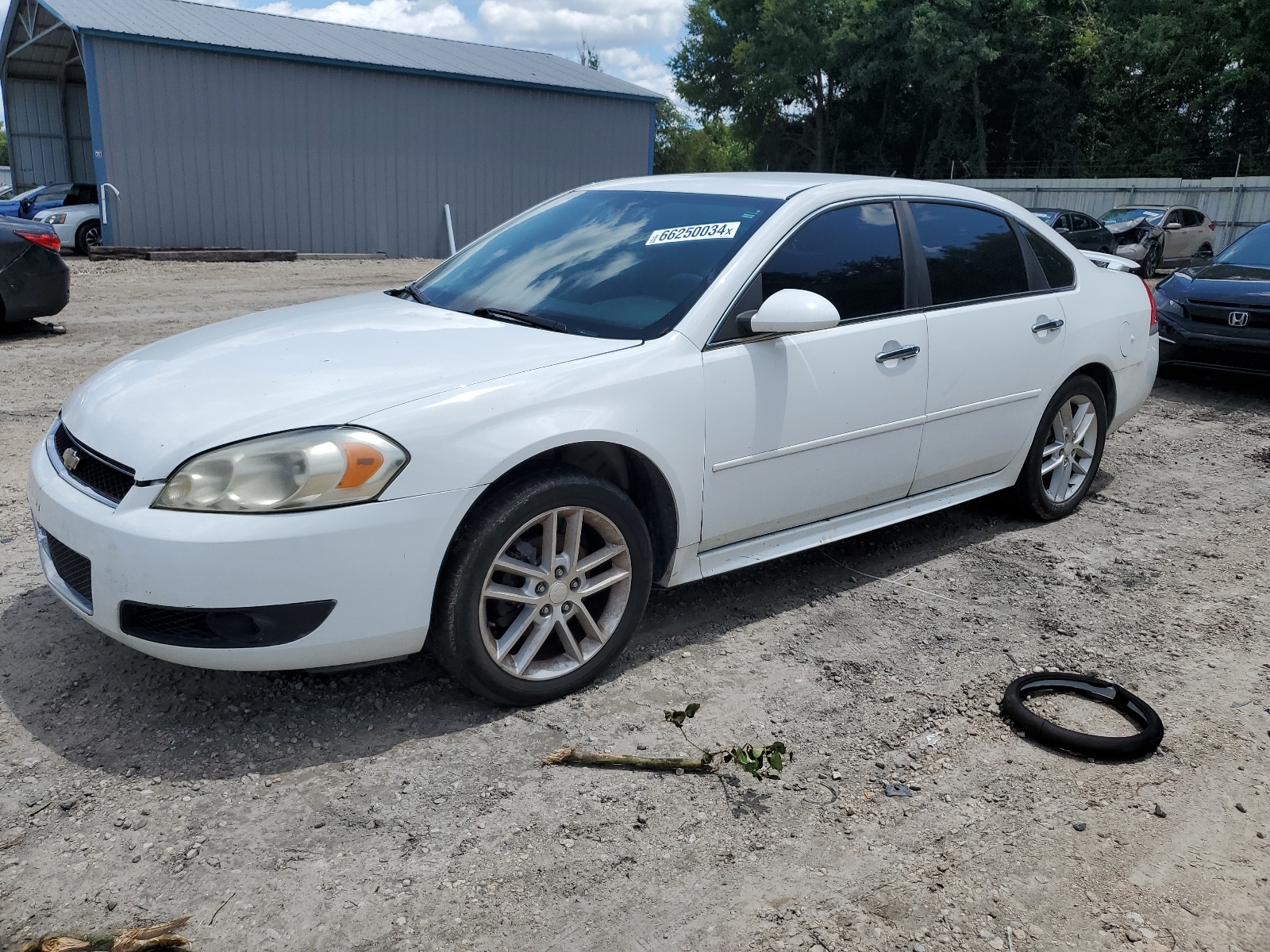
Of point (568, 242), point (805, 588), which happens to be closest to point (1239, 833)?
point (805, 588)

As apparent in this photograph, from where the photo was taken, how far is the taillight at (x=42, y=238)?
9.12 meters

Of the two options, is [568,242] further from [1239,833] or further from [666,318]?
[1239,833]

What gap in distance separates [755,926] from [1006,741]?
1226mm

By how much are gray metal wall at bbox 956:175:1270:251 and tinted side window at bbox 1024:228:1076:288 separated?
20.1 m

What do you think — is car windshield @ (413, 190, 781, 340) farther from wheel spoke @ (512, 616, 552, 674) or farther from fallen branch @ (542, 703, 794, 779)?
fallen branch @ (542, 703, 794, 779)

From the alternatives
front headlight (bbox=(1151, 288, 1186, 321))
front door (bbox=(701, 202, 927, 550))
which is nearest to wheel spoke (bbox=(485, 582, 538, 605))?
front door (bbox=(701, 202, 927, 550))

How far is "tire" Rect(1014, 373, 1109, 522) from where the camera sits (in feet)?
16.5

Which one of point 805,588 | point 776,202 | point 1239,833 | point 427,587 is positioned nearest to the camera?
point 1239,833

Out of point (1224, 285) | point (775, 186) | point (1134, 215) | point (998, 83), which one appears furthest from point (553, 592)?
point (998, 83)

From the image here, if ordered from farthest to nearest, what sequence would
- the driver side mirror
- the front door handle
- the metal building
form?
the metal building < the front door handle < the driver side mirror

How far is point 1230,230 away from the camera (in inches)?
986

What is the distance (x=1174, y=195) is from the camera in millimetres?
26531

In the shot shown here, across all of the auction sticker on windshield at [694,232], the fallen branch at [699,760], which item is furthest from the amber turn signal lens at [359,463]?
the auction sticker on windshield at [694,232]

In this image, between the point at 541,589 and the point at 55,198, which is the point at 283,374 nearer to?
the point at 541,589
